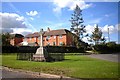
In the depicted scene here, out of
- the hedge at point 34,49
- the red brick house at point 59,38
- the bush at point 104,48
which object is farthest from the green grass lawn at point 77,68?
the red brick house at point 59,38

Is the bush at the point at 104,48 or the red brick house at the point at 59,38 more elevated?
the red brick house at the point at 59,38

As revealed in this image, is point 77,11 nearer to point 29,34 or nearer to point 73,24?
point 73,24

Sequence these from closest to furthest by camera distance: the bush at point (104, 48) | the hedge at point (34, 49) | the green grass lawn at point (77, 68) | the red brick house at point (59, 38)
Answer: the green grass lawn at point (77, 68)
the hedge at point (34, 49)
the bush at point (104, 48)
the red brick house at point (59, 38)

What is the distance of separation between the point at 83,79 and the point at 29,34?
3418 inches

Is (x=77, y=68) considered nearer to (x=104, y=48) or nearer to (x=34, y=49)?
(x=34, y=49)

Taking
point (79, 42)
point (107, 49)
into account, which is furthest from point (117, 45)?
point (79, 42)

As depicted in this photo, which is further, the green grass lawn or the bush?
the bush

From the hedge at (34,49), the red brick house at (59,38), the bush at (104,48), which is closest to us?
the hedge at (34,49)

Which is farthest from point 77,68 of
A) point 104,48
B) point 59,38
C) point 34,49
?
point 59,38

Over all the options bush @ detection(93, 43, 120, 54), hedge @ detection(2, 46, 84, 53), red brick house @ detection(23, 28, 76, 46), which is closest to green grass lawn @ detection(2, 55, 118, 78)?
hedge @ detection(2, 46, 84, 53)

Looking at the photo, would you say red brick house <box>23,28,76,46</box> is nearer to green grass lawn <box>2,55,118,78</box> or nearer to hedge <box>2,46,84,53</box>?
hedge <box>2,46,84,53</box>

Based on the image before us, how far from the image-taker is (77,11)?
73.6 meters

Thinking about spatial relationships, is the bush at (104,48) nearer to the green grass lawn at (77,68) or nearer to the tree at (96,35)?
the tree at (96,35)

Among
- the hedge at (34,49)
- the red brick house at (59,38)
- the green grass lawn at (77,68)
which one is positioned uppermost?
A: the red brick house at (59,38)
